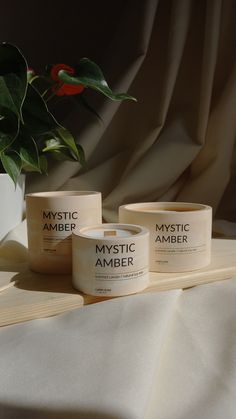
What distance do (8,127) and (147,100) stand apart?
346 millimetres

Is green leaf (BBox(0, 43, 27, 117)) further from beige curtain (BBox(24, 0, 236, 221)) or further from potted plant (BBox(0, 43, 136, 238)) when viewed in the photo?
beige curtain (BBox(24, 0, 236, 221))

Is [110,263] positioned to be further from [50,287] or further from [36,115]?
[36,115]

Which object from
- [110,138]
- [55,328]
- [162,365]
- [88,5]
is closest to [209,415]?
[162,365]

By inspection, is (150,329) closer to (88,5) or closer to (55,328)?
(55,328)

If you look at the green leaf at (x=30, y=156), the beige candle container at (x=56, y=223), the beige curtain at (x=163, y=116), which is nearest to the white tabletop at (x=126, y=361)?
the beige candle container at (x=56, y=223)

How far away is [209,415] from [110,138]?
0.61m

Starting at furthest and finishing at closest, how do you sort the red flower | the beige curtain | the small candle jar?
the beige curtain, the red flower, the small candle jar

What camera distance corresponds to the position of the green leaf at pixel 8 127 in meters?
0.56

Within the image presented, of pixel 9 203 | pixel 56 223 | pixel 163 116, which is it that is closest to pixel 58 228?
pixel 56 223

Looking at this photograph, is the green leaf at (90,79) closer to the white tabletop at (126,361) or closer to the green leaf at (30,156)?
the green leaf at (30,156)

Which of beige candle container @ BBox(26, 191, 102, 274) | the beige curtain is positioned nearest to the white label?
beige candle container @ BBox(26, 191, 102, 274)

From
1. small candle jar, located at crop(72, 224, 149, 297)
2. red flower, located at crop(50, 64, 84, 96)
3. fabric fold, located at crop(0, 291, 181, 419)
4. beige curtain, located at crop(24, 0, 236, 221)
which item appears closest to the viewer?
fabric fold, located at crop(0, 291, 181, 419)

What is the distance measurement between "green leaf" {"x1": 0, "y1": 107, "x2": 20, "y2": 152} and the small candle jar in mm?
145

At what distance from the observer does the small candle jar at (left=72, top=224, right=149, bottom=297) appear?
50cm
